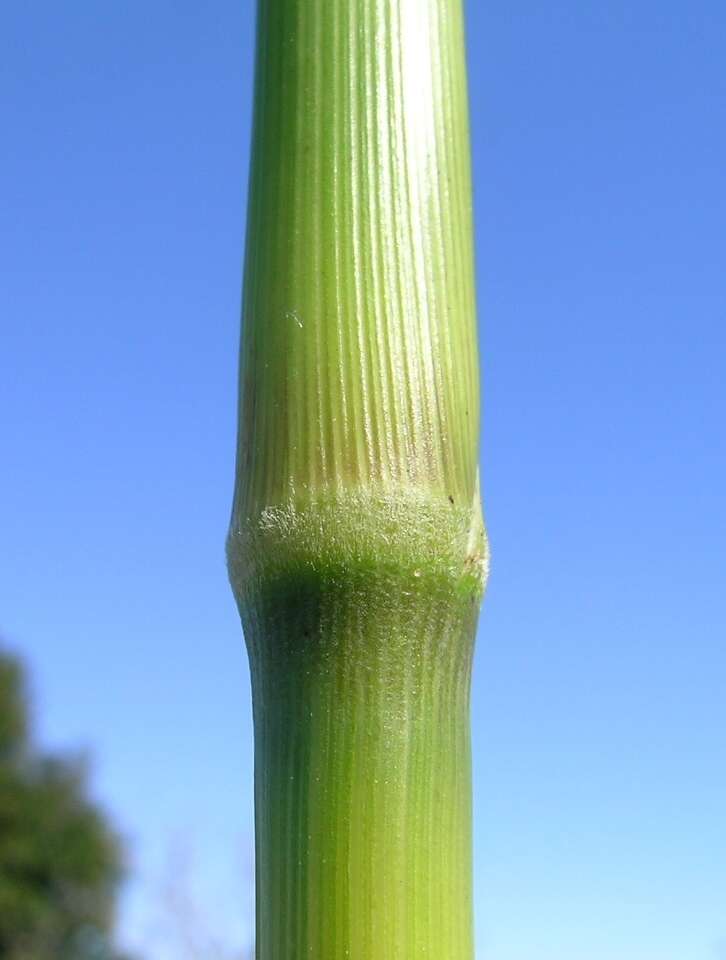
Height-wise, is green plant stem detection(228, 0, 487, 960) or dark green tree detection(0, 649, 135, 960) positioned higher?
dark green tree detection(0, 649, 135, 960)

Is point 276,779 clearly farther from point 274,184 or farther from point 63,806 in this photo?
point 63,806

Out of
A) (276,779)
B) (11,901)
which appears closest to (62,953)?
(11,901)

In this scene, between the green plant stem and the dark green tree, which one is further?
the dark green tree

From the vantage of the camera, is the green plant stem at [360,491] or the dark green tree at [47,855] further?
the dark green tree at [47,855]

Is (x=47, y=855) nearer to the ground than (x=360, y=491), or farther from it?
farther from it

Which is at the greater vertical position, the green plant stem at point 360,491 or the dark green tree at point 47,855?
the dark green tree at point 47,855
